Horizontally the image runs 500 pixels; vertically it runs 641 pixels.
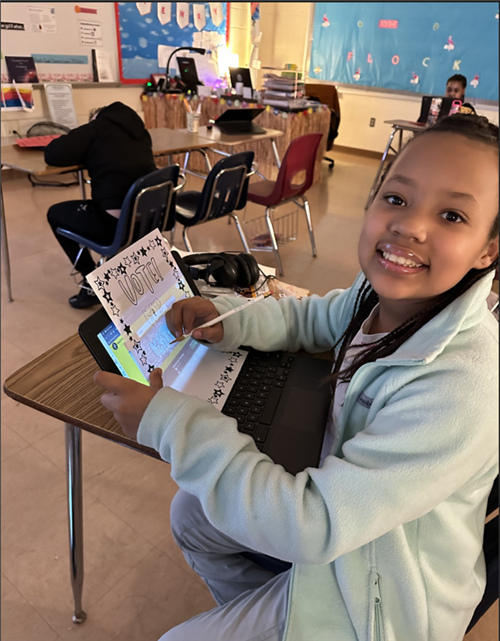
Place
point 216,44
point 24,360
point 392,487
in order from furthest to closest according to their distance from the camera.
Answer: point 24,360, point 216,44, point 392,487

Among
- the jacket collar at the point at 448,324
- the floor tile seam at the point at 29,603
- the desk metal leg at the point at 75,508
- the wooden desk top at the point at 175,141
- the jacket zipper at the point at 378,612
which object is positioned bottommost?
the floor tile seam at the point at 29,603

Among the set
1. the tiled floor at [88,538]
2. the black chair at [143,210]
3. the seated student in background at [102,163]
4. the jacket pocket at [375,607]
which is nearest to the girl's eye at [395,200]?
the jacket pocket at [375,607]

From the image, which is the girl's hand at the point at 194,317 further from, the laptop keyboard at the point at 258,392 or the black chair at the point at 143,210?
the black chair at the point at 143,210

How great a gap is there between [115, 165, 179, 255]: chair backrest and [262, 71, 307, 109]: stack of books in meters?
2.09

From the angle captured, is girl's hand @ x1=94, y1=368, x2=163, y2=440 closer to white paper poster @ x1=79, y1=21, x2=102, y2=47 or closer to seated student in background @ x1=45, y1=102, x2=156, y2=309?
white paper poster @ x1=79, y1=21, x2=102, y2=47

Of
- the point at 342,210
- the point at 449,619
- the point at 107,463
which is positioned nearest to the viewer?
the point at 449,619

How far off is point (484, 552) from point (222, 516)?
1.20 ft

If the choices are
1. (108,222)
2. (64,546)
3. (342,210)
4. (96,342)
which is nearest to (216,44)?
(96,342)

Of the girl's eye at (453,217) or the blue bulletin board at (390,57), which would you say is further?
the blue bulletin board at (390,57)

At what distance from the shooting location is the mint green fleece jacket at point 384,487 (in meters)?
0.48

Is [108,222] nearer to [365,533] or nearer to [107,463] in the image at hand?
[107,463]

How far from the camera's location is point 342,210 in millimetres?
3914

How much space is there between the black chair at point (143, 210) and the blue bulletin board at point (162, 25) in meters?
0.49

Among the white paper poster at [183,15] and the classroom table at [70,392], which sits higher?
the white paper poster at [183,15]
